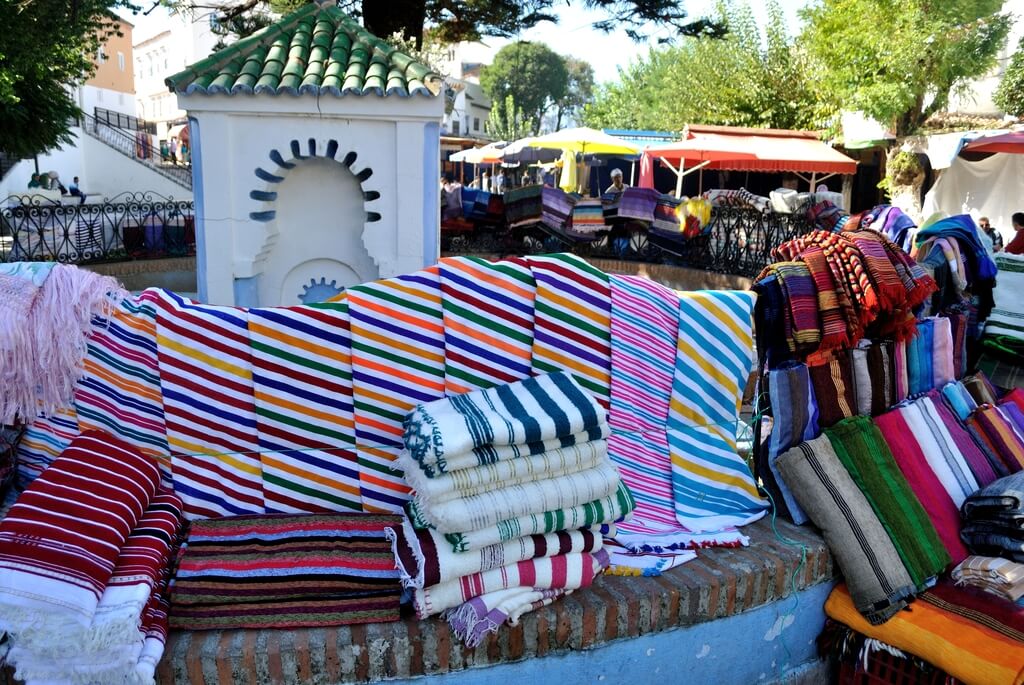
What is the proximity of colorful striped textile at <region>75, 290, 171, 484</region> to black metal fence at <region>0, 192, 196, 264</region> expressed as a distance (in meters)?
9.09

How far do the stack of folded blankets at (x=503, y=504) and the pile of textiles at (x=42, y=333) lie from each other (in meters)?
1.12

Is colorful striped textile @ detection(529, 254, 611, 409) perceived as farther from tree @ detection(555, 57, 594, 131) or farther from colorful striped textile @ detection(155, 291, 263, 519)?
tree @ detection(555, 57, 594, 131)

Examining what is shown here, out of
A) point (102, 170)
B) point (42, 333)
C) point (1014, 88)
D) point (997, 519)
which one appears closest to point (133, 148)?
point (102, 170)

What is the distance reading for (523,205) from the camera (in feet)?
41.7

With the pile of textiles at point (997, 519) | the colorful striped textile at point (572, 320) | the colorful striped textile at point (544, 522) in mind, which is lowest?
the pile of textiles at point (997, 519)

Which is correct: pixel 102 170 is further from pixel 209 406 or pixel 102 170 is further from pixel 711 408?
pixel 711 408

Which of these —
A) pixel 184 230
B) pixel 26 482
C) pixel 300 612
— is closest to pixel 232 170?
pixel 26 482

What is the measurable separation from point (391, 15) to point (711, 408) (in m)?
8.03

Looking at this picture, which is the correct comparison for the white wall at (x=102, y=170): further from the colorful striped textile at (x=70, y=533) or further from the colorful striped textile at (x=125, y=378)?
the colorful striped textile at (x=70, y=533)

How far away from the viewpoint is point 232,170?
5.37 metres

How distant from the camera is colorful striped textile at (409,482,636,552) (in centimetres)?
228

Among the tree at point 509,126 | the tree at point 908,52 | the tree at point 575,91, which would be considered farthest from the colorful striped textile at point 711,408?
the tree at point 575,91

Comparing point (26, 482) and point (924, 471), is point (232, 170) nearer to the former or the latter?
point (26, 482)

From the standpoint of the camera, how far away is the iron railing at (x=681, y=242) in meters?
11.1
